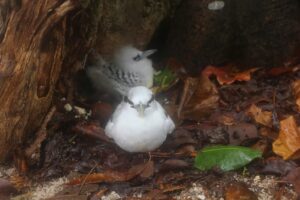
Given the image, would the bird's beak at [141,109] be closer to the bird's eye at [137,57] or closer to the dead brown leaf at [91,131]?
the dead brown leaf at [91,131]

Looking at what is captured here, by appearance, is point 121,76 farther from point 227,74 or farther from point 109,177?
point 109,177

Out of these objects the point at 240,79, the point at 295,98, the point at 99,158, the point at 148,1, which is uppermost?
the point at 148,1

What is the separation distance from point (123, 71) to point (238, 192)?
7.06 feet

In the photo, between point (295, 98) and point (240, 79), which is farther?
point (240, 79)

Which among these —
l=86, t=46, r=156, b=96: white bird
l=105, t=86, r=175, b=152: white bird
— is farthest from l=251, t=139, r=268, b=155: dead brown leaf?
l=86, t=46, r=156, b=96: white bird

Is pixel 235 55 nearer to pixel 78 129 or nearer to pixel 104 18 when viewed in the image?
pixel 104 18

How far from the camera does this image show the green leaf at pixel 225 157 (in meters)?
4.08

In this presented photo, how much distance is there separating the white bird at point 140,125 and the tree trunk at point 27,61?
2.32 ft

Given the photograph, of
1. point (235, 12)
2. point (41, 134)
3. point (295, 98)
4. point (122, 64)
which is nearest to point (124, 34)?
point (122, 64)

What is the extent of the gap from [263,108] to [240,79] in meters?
0.53

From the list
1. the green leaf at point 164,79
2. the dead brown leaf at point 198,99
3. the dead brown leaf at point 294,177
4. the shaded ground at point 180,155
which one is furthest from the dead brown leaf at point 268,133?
the green leaf at point 164,79

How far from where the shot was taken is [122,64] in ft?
18.1

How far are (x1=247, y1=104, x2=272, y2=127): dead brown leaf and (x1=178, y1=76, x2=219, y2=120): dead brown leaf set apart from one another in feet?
1.21

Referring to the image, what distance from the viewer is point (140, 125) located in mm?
4320
